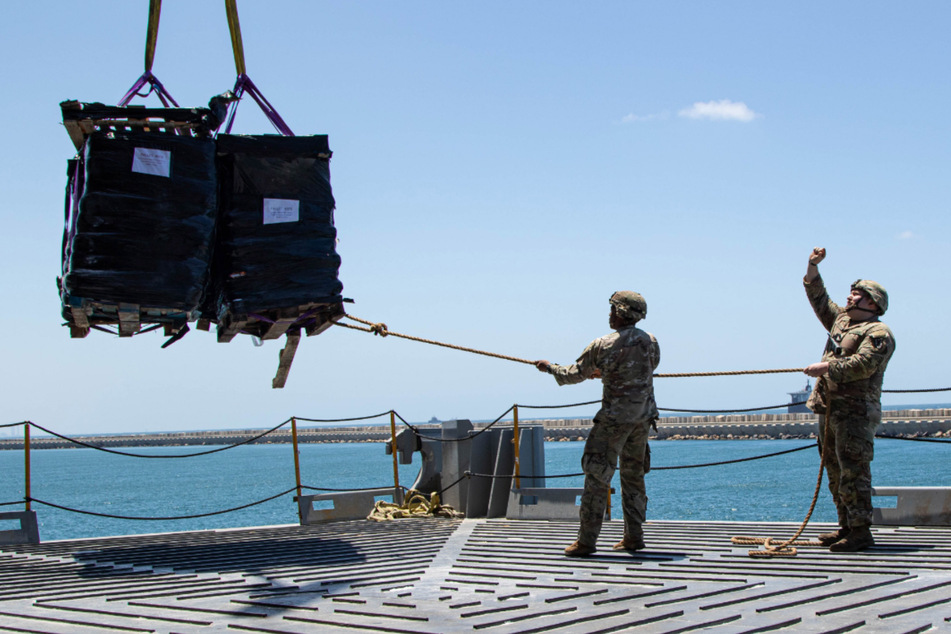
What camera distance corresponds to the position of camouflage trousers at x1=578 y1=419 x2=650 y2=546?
6668 millimetres

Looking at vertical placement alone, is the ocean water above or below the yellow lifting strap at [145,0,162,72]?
below

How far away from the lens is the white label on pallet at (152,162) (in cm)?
651

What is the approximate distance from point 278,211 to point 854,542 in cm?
459

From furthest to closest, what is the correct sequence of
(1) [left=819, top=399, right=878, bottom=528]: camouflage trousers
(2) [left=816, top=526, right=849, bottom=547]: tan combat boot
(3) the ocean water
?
(3) the ocean water < (2) [left=816, top=526, right=849, bottom=547]: tan combat boot < (1) [left=819, top=399, right=878, bottom=528]: camouflage trousers

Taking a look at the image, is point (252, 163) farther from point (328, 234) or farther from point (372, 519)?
point (372, 519)

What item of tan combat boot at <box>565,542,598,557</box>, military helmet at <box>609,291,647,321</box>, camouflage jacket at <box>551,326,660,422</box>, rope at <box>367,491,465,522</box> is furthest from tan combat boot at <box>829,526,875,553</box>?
rope at <box>367,491,465,522</box>

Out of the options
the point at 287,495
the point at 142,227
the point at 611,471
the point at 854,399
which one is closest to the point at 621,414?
the point at 611,471

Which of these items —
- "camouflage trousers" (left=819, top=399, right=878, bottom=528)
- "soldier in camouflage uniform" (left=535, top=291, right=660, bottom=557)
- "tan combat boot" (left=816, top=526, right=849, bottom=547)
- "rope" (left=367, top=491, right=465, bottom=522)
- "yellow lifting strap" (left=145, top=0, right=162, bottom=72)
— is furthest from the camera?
"rope" (left=367, top=491, right=465, bottom=522)

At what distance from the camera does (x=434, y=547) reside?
743cm

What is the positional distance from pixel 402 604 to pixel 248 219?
3.12 metres

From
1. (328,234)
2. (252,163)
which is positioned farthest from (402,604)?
(252,163)

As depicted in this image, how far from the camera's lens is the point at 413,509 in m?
10.2

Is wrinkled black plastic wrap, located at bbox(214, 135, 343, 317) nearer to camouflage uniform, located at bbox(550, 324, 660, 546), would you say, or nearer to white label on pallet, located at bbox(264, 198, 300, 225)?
white label on pallet, located at bbox(264, 198, 300, 225)

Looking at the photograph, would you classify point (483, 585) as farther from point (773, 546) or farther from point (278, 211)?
point (278, 211)
